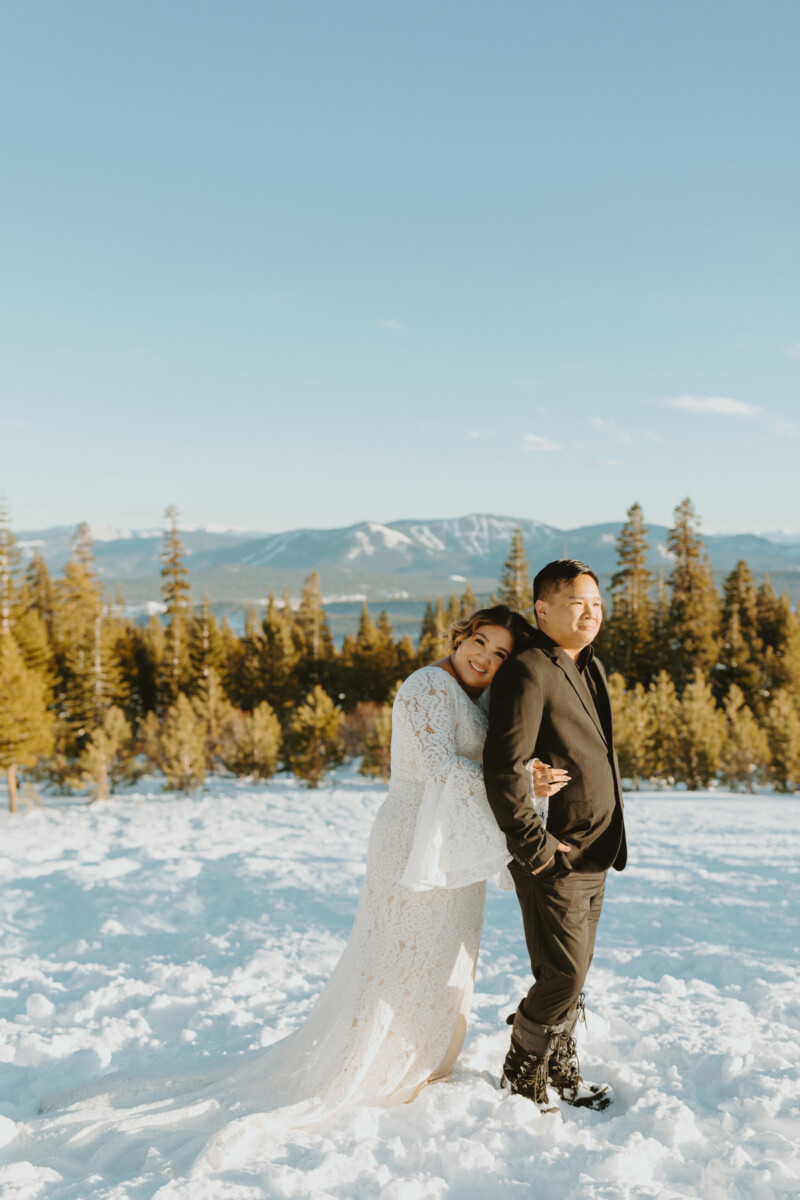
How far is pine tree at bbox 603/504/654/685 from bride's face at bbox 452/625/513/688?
4112 centimetres

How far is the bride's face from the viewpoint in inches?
141

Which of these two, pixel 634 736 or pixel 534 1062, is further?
pixel 634 736

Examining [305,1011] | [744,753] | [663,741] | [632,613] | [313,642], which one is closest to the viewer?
[305,1011]

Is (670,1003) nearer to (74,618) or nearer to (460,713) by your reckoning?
(460,713)

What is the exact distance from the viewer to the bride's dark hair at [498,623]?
3.56 meters

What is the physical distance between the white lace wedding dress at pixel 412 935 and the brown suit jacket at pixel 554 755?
0.74 feet

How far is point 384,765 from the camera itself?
34531 mm

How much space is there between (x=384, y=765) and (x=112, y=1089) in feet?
102

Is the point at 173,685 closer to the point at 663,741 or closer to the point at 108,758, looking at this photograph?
the point at 108,758

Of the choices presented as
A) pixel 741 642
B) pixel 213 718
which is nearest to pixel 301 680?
pixel 213 718

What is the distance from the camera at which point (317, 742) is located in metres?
31.4

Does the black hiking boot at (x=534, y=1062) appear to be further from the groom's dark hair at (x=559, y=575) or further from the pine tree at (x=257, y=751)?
the pine tree at (x=257, y=751)

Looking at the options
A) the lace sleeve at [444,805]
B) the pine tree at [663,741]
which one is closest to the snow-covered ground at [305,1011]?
the lace sleeve at [444,805]

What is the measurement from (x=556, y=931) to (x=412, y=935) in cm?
72
